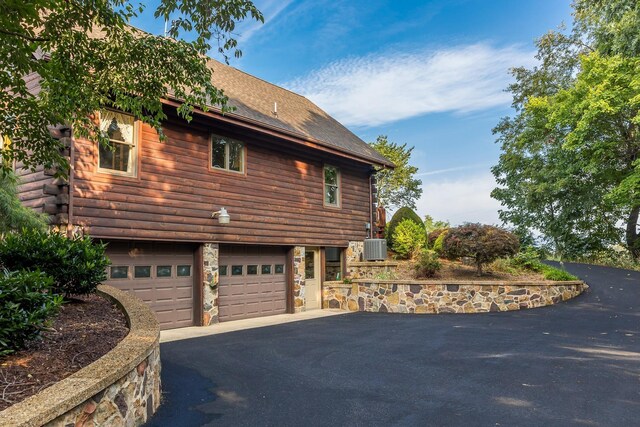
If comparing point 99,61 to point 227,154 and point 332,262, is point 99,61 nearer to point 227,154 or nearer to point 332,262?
point 227,154

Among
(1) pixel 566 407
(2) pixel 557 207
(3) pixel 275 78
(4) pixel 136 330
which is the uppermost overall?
(3) pixel 275 78

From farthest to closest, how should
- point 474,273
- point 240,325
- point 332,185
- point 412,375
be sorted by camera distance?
point 332,185
point 474,273
point 240,325
point 412,375

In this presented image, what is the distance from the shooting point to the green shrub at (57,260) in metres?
5.28

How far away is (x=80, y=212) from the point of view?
7.93m

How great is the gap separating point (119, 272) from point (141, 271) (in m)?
0.46

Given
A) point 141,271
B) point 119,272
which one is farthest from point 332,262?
point 119,272

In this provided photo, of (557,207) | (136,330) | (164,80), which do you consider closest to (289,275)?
(164,80)

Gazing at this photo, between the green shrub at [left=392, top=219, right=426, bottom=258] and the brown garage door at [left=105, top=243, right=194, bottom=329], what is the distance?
784cm

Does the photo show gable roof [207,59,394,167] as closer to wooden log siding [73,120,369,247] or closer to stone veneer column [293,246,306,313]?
wooden log siding [73,120,369,247]

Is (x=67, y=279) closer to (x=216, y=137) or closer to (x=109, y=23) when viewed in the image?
(x=109, y=23)

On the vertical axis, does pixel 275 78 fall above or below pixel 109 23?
above

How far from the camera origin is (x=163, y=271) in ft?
31.1

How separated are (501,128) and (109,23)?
2292cm

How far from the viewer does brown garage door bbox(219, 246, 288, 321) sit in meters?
10.7
